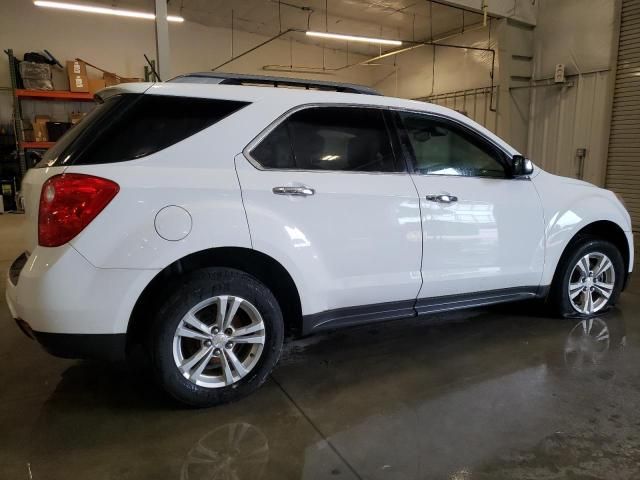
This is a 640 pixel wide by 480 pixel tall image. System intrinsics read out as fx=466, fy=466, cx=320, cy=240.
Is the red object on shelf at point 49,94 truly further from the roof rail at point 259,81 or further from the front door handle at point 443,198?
the front door handle at point 443,198

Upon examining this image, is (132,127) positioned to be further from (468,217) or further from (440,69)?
(440,69)

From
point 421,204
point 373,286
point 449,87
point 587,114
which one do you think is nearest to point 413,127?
point 421,204

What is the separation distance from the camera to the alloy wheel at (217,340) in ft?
7.32

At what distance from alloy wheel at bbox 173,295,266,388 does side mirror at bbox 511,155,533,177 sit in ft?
6.38

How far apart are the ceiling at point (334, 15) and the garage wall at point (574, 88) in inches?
108

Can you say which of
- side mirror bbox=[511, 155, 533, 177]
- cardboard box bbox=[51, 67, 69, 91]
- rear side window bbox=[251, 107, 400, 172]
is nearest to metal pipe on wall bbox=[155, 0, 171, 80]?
rear side window bbox=[251, 107, 400, 172]

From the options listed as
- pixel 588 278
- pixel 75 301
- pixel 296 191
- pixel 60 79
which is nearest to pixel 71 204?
pixel 75 301

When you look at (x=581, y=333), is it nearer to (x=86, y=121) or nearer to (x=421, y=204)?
(x=421, y=204)

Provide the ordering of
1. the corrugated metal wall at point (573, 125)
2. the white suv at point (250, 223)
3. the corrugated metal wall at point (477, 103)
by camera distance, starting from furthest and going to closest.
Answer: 1. the corrugated metal wall at point (477, 103)
2. the corrugated metal wall at point (573, 125)
3. the white suv at point (250, 223)

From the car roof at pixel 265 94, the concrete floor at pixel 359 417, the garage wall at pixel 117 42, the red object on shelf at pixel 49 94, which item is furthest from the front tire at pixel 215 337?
the garage wall at pixel 117 42

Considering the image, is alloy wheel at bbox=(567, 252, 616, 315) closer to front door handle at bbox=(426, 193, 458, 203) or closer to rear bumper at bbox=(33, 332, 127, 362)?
front door handle at bbox=(426, 193, 458, 203)

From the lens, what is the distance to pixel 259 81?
2701 millimetres

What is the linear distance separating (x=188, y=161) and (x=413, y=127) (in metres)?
1.42

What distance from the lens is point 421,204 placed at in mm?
2717
